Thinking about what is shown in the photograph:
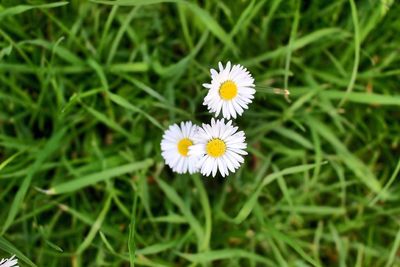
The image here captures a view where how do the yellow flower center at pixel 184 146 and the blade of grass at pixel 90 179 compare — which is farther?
the blade of grass at pixel 90 179

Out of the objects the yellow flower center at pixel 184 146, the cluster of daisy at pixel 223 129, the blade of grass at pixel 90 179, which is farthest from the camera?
the blade of grass at pixel 90 179

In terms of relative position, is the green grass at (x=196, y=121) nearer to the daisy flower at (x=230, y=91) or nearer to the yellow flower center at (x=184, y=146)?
the yellow flower center at (x=184, y=146)

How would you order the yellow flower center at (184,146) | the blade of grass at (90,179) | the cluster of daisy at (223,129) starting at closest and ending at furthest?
the cluster of daisy at (223,129) → the yellow flower center at (184,146) → the blade of grass at (90,179)

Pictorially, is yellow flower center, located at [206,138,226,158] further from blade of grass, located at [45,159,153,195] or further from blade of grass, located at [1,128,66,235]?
blade of grass, located at [1,128,66,235]

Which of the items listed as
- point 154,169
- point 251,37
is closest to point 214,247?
point 154,169

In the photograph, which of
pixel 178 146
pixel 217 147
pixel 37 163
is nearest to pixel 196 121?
pixel 178 146

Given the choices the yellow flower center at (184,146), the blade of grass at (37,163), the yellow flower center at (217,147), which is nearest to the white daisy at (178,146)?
the yellow flower center at (184,146)
